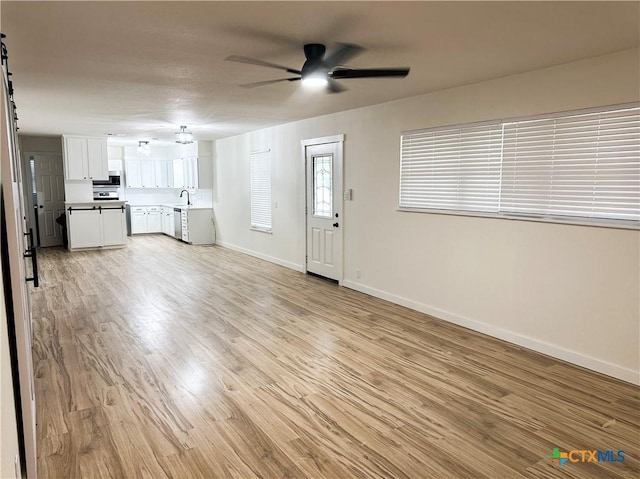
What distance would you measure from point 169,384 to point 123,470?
3.15 feet

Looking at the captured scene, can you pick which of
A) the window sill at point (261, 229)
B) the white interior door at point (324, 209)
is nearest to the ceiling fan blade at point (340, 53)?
the white interior door at point (324, 209)

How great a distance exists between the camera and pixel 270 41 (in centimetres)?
296

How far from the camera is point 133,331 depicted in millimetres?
4289

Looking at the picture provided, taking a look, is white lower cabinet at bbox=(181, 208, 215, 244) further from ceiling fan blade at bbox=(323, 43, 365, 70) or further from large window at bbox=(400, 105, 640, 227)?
ceiling fan blade at bbox=(323, 43, 365, 70)

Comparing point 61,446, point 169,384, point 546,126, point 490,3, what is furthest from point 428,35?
point 61,446

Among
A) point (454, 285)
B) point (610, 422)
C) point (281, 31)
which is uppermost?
point (281, 31)

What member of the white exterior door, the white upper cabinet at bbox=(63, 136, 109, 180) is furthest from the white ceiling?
the white exterior door

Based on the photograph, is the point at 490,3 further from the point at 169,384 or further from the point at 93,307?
the point at 93,307

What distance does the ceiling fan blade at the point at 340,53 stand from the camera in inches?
115

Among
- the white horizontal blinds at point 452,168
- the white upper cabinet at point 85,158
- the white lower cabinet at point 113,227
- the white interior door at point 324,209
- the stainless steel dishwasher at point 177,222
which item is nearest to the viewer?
the white horizontal blinds at point 452,168

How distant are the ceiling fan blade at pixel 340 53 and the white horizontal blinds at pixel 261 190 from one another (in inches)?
190

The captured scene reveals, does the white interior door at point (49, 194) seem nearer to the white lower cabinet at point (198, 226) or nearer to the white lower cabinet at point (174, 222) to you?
the white lower cabinet at point (174, 222)

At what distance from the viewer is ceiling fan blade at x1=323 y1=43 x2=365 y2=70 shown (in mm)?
2918

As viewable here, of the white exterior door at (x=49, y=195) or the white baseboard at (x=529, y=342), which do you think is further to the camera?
the white exterior door at (x=49, y=195)
